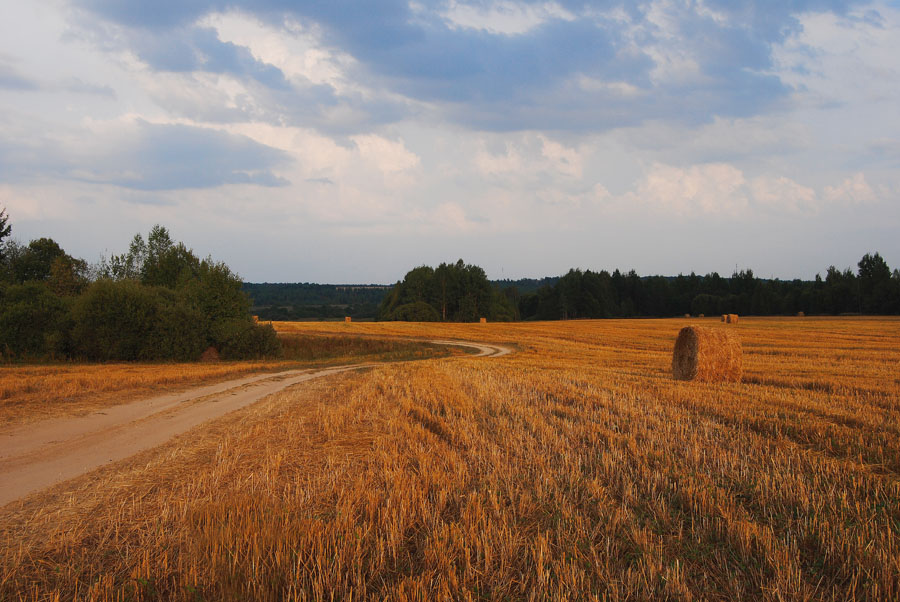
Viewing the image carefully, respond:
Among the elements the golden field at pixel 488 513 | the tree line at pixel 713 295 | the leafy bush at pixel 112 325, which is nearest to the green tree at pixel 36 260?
the leafy bush at pixel 112 325

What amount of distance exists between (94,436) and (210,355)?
27434 millimetres

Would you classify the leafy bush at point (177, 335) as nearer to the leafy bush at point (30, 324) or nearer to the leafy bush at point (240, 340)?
the leafy bush at point (240, 340)

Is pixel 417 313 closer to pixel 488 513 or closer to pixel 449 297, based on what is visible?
pixel 449 297

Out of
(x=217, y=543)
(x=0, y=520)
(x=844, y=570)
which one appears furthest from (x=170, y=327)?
(x=844, y=570)

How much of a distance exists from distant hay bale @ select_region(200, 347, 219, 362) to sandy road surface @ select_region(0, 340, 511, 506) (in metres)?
20.7

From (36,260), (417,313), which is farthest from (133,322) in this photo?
(417,313)

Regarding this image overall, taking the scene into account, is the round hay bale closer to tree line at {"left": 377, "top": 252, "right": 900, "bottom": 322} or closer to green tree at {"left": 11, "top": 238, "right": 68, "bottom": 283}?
green tree at {"left": 11, "top": 238, "right": 68, "bottom": 283}

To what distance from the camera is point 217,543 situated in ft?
15.2

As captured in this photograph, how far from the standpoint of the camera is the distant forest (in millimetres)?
98375

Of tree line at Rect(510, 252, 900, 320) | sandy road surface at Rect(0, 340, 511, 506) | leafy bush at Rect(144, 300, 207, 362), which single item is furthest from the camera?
tree line at Rect(510, 252, 900, 320)

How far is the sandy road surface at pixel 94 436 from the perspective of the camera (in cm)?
751

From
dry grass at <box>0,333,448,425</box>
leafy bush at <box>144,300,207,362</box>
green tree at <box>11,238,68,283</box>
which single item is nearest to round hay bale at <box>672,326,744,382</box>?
dry grass at <box>0,333,448,425</box>

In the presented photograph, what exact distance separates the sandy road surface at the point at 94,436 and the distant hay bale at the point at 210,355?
A: 20727 millimetres

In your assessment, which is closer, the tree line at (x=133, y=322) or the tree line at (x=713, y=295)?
the tree line at (x=133, y=322)
